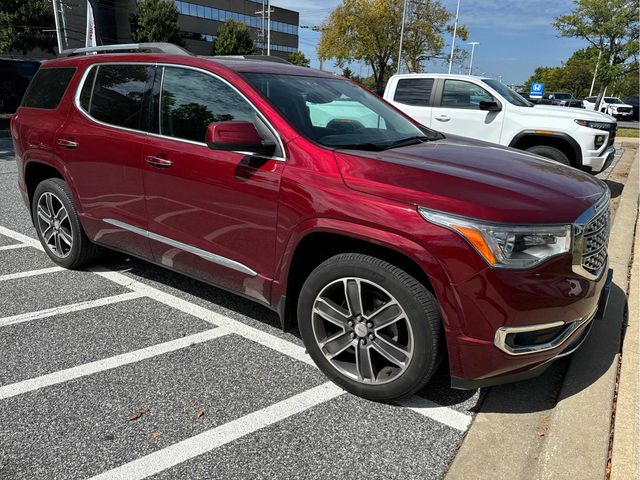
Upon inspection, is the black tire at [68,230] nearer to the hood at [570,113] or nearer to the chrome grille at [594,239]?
the chrome grille at [594,239]

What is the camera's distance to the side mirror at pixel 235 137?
8.84ft

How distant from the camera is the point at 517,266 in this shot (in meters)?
2.21

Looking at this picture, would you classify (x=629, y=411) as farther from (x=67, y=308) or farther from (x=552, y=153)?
(x=552, y=153)

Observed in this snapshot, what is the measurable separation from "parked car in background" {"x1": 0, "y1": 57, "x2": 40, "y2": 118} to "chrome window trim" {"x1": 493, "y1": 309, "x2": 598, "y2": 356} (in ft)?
60.7

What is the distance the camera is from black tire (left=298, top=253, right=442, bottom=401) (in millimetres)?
2396

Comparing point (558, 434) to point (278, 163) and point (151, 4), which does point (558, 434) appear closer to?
point (278, 163)

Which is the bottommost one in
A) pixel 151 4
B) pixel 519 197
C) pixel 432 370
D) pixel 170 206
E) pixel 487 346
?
pixel 432 370

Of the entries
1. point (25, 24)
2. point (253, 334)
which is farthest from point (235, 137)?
point (25, 24)

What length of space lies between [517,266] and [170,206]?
7.26ft

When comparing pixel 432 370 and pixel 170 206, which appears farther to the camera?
pixel 170 206

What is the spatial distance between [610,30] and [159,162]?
28.8 meters

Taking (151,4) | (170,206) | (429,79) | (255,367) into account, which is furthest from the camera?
(151,4)

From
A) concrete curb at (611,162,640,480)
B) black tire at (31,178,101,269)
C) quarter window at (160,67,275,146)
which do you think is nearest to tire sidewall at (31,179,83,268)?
black tire at (31,178,101,269)

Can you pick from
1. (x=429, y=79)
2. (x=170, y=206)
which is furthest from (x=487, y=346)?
(x=429, y=79)
